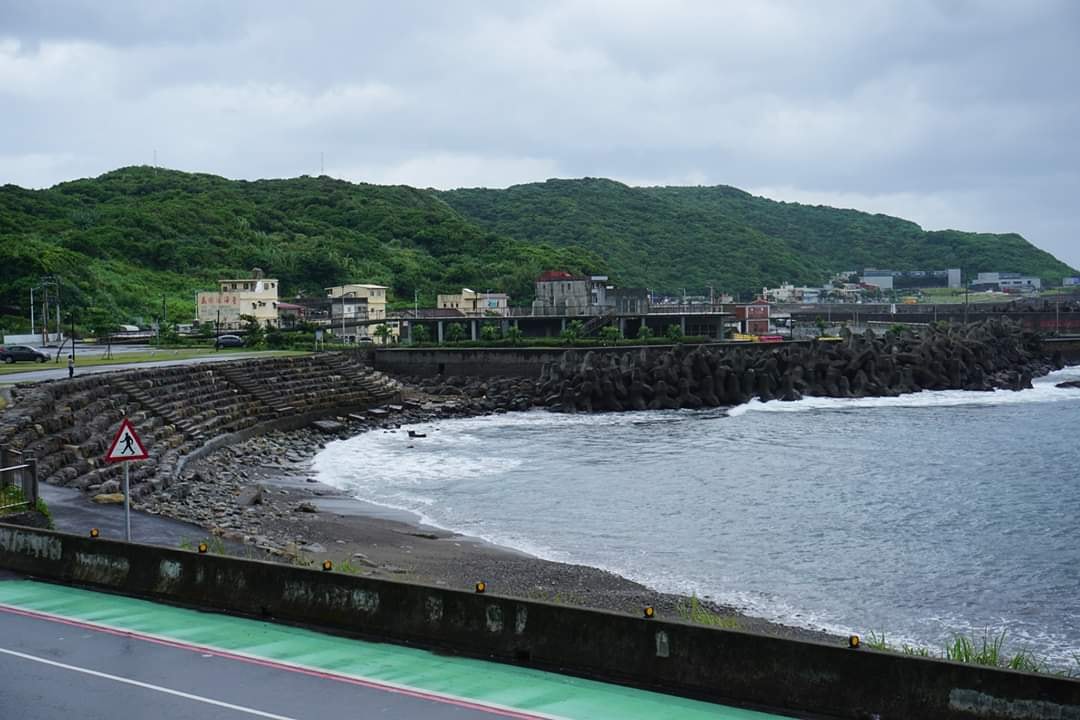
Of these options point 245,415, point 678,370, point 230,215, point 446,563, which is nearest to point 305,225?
point 230,215

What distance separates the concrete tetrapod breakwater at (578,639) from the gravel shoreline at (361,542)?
1636 mm

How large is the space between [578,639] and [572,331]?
243ft

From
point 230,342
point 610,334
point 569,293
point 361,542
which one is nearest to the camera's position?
point 361,542

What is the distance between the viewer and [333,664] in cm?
1180

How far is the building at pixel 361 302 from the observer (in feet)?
328

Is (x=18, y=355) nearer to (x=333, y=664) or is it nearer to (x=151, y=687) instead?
(x=151, y=687)

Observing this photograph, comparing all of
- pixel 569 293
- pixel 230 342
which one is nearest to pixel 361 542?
pixel 230 342

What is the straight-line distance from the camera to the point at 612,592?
20.1 meters

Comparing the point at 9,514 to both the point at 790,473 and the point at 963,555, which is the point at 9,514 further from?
the point at 790,473

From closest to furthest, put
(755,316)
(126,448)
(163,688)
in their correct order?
(163,688) → (126,448) → (755,316)

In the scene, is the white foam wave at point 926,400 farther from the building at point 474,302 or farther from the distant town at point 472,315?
the building at point 474,302

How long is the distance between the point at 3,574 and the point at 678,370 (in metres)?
52.0

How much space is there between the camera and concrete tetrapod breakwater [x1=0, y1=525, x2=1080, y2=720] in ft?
31.3

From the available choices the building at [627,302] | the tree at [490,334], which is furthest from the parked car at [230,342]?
the building at [627,302]
